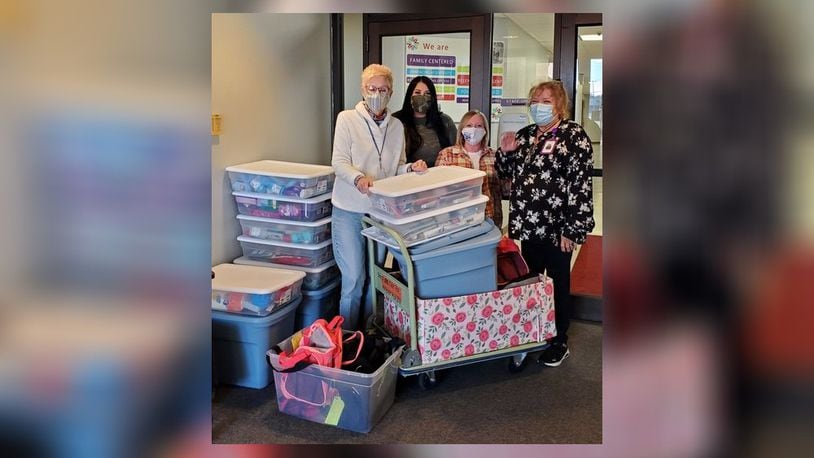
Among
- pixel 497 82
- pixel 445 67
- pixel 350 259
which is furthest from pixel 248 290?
pixel 497 82

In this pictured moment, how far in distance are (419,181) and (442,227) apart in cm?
19

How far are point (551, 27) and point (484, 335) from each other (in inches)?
45.2

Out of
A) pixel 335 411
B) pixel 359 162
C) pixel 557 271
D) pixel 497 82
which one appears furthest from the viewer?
pixel 497 82

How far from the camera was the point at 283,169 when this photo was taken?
2051 mm

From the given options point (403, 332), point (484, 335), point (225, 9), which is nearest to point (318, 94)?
point (225, 9)

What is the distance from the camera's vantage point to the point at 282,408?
68.2 inches

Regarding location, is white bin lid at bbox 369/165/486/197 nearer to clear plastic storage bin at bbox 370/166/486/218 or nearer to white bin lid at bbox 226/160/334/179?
clear plastic storage bin at bbox 370/166/486/218

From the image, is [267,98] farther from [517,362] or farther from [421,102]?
[517,362]

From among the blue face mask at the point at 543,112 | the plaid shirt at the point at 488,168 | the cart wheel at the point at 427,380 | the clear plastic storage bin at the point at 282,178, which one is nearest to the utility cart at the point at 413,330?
the cart wheel at the point at 427,380

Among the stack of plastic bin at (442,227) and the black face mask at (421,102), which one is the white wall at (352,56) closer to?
the black face mask at (421,102)

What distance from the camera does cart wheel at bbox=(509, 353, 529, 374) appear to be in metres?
2.10
